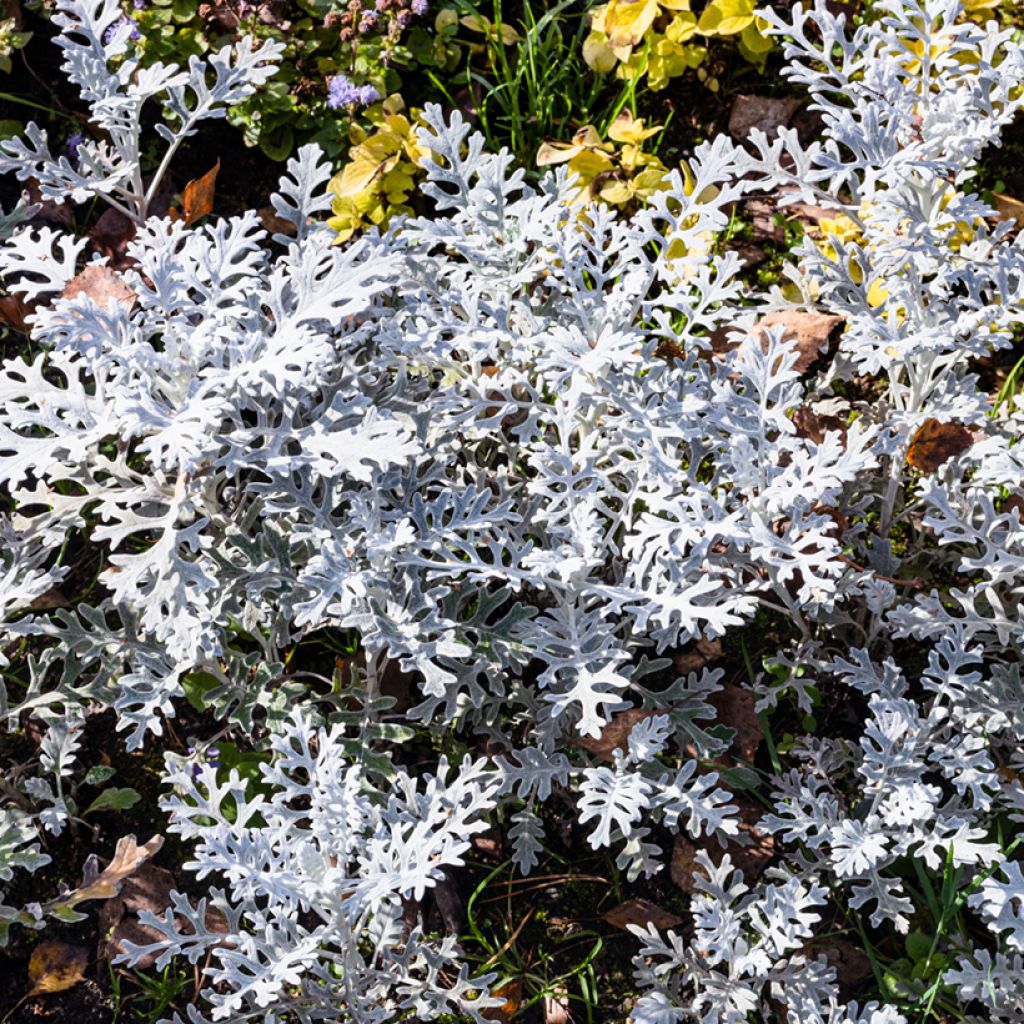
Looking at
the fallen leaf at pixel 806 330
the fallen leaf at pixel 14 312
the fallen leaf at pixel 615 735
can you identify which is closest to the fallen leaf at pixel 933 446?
the fallen leaf at pixel 806 330

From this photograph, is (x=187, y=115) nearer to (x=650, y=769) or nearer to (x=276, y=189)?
(x=276, y=189)

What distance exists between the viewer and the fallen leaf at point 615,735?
257 centimetres

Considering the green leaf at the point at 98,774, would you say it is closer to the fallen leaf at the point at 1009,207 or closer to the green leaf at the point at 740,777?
the green leaf at the point at 740,777

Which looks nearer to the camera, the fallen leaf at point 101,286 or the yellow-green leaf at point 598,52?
the fallen leaf at point 101,286

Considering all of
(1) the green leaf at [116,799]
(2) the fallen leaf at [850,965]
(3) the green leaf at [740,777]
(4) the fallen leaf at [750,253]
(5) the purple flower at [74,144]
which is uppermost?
(5) the purple flower at [74,144]

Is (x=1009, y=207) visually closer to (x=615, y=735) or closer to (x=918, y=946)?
(x=615, y=735)

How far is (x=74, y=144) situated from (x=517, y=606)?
193 centimetres

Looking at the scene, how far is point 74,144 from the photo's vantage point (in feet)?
10.6

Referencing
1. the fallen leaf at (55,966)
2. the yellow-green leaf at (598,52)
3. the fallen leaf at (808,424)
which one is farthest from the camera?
the yellow-green leaf at (598,52)

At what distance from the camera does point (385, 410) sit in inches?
91.3

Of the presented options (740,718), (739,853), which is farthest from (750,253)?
(739,853)

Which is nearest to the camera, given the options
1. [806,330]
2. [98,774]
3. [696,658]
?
[98,774]

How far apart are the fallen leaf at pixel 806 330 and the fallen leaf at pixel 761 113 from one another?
2.01 feet

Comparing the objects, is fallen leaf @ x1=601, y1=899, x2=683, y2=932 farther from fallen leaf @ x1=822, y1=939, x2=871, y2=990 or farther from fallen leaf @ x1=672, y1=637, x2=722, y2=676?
fallen leaf @ x1=672, y1=637, x2=722, y2=676
